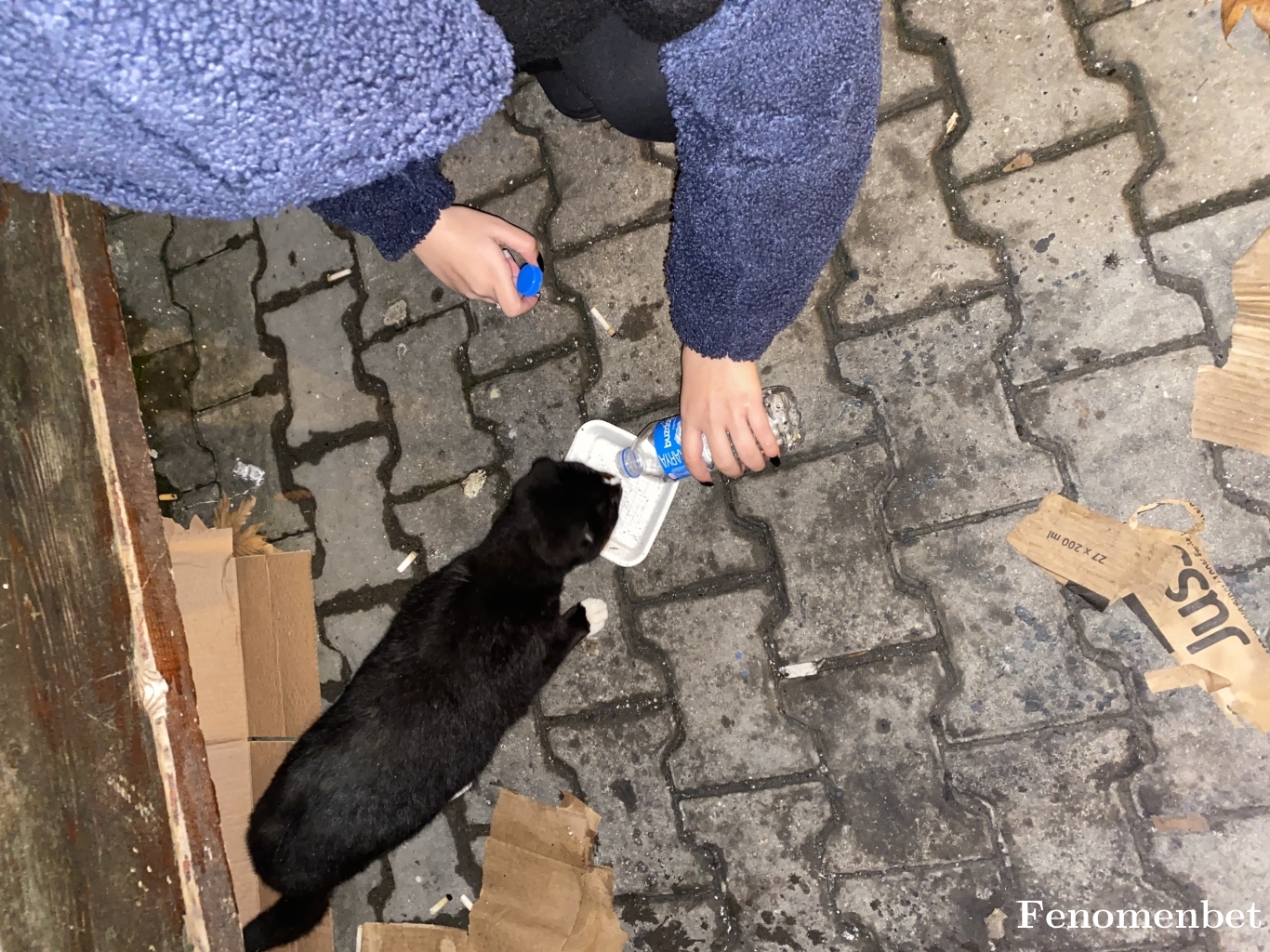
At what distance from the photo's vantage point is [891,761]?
2408mm

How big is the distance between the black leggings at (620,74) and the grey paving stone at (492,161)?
78 centimetres

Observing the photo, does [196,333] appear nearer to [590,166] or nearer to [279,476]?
[279,476]

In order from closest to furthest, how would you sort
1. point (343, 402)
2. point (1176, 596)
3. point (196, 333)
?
point (1176, 596), point (343, 402), point (196, 333)

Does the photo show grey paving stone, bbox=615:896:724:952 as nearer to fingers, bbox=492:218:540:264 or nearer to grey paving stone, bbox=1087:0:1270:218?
fingers, bbox=492:218:540:264

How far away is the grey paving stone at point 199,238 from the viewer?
3.15 metres

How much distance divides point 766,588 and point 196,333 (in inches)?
96.3

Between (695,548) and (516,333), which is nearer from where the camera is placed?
(695,548)

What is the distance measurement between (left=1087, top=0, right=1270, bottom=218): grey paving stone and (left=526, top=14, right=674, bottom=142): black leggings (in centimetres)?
137

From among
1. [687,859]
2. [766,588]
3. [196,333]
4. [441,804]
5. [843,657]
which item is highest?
[196,333]

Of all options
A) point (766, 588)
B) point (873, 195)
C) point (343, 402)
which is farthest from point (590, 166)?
point (766, 588)

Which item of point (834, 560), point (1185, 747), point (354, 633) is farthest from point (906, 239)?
point (354, 633)

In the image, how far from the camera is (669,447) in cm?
233

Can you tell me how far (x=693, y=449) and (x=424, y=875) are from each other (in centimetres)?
188

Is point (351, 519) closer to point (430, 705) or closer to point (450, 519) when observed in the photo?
point (450, 519)
